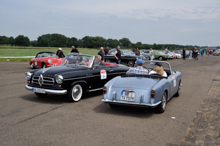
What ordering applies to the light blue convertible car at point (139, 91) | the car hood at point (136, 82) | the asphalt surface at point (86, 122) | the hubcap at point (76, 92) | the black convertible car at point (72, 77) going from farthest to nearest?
the hubcap at point (76, 92) → the black convertible car at point (72, 77) → the car hood at point (136, 82) → the light blue convertible car at point (139, 91) → the asphalt surface at point (86, 122)

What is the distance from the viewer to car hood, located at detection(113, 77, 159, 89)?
20.3 ft

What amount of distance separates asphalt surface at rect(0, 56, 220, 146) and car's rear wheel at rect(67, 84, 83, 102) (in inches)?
7.5

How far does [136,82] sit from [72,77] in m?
2.16

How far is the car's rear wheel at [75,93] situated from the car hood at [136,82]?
5.19 ft

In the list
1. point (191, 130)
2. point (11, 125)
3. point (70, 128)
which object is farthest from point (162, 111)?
point (11, 125)

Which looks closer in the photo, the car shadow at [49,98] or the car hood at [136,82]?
the car hood at [136,82]

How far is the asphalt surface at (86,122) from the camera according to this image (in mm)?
4469

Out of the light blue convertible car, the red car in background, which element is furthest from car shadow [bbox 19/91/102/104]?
the red car in background

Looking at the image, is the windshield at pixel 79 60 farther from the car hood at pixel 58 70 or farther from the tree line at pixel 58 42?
the tree line at pixel 58 42

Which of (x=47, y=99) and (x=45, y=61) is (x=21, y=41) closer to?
(x=45, y=61)

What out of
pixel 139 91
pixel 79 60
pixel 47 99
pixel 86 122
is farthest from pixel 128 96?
pixel 47 99

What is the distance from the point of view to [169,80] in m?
7.15

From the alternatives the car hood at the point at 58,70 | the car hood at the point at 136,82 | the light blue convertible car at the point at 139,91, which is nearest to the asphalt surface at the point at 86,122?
the light blue convertible car at the point at 139,91

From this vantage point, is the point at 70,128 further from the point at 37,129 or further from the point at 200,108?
the point at 200,108
